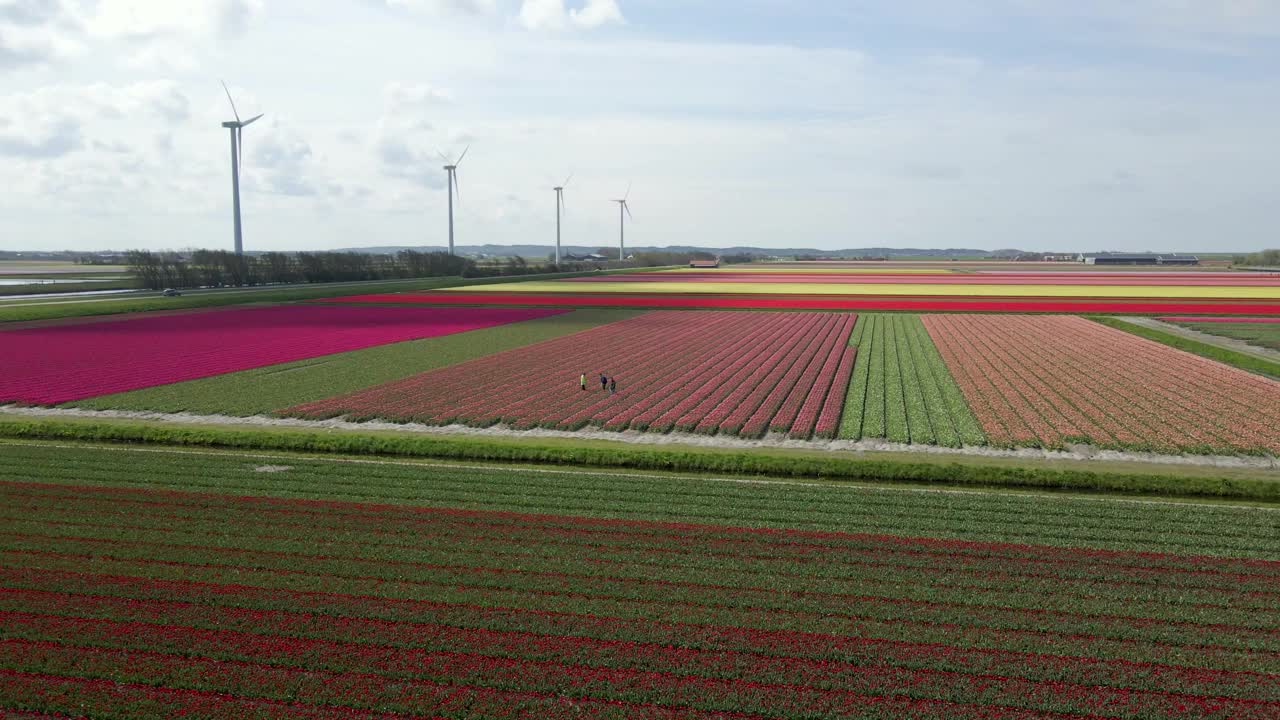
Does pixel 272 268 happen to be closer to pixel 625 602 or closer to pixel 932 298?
pixel 932 298

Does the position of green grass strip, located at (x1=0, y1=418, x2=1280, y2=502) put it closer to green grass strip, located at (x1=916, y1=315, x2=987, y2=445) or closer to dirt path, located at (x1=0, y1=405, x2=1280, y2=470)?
dirt path, located at (x1=0, y1=405, x2=1280, y2=470)

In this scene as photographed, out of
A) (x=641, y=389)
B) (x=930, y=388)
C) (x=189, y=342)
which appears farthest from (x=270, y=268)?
(x=930, y=388)

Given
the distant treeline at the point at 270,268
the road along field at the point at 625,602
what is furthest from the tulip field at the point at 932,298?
the road along field at the point at 625,602

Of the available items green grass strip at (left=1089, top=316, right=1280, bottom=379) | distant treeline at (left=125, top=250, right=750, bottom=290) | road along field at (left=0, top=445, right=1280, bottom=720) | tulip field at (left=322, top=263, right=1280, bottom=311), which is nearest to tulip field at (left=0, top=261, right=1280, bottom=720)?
road along field at (left=0, top=445, right=1280, bottom=720)

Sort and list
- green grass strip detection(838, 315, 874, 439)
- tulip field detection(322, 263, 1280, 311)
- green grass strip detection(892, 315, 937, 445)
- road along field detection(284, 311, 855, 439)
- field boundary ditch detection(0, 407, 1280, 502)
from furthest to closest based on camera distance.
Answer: tulip field detection(322, 263, 1280, 311)
road along field detection(284, 311, 855, 439)
green grass strip detection(838, 315, 874, 439)
green grass strip detection(892, 315, 937, 445)
field boundary ditch detection(0, 407, 1280, 502)

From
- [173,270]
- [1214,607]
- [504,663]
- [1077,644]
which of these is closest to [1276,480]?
[1214,607]

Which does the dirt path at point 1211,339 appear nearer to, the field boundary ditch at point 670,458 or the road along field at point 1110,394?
the road along field at point 1110,394

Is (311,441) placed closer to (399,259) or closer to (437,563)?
(437,563)
